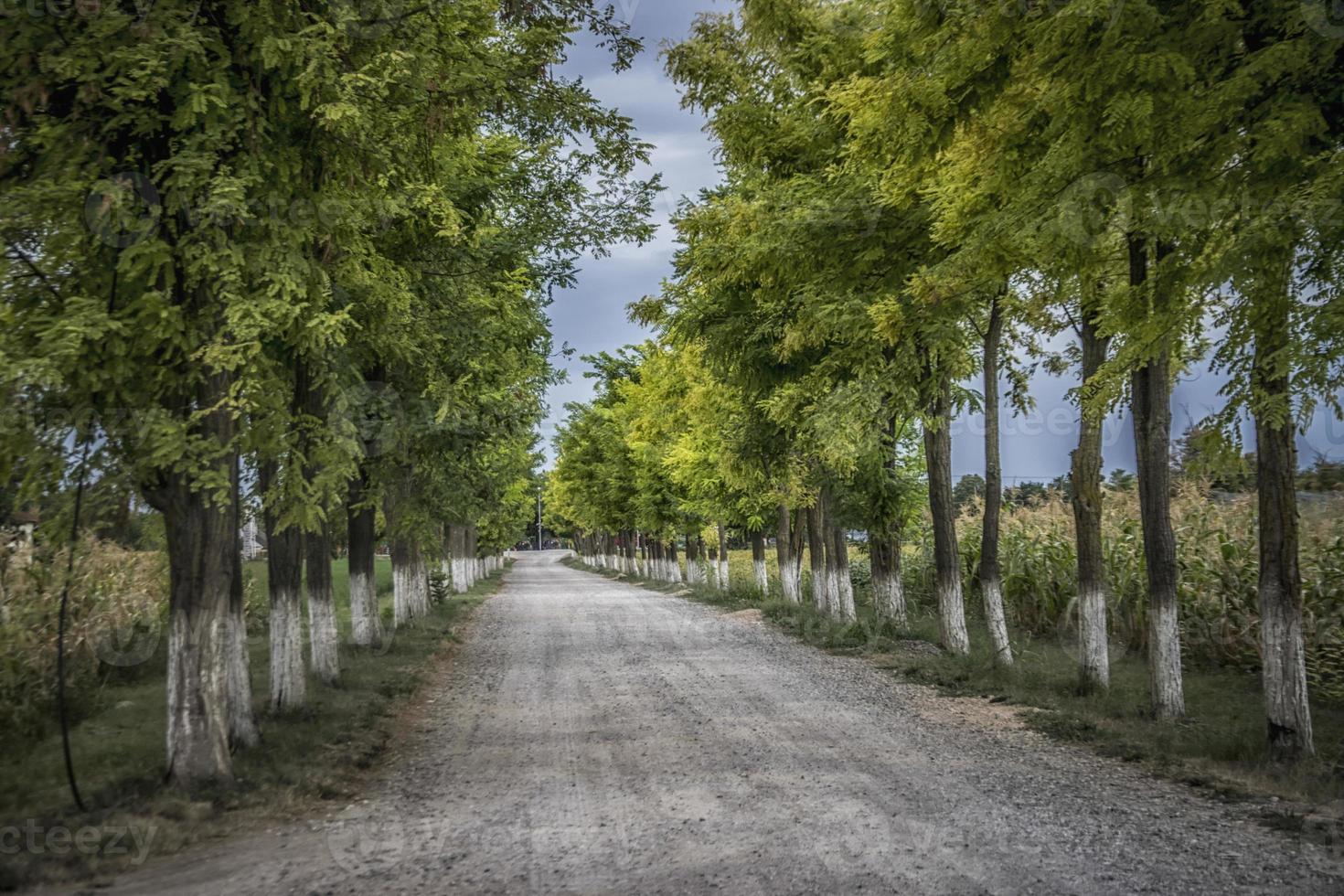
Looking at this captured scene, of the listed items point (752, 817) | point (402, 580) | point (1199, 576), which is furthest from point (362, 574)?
point (1199, 576)

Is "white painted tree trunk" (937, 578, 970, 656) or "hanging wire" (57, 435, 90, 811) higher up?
"hanging wire" (57, 435, 90, 811)

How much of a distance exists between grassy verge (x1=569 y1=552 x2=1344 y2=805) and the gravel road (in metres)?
0.44

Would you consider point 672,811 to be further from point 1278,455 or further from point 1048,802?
point 1278,455

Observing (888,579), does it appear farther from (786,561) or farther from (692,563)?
(692,563)

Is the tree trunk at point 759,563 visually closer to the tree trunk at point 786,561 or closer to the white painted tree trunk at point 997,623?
the tree trunk at point 786,561

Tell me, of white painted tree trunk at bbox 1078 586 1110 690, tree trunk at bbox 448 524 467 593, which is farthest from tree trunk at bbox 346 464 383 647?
tree trunk at bbox 448 524 467 593

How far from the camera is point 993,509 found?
1561cm

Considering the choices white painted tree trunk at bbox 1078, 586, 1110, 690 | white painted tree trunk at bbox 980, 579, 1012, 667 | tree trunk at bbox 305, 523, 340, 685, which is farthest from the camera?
white painted tree trunk at bbox 980, 579, 1012, 667

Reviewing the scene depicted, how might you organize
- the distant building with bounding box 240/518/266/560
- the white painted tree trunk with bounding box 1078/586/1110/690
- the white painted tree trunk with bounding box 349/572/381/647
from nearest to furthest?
1. the white painted tree trunk with bounding box 1078/586/1110/690
2. the white painted tree trunk with bounding box 349/572/381/647
3. the distant building with bounding box 240/518/266/560

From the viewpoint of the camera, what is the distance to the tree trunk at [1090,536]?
12.5m

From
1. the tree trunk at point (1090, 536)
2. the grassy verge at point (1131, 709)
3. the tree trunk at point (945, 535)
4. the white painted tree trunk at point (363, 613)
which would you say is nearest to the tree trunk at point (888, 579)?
the grassy verge at point (1131, 709)

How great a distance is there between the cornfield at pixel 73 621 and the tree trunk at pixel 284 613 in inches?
49.1

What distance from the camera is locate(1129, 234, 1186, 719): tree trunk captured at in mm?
10656

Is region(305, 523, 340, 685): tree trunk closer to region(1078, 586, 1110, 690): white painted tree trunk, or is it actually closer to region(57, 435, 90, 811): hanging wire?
region(57, 435, 90, 811): hanging wire
